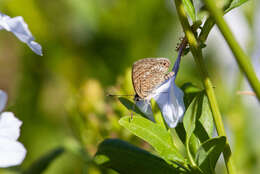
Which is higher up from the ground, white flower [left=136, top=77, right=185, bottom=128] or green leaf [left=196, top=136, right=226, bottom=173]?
white flower [left=136, top=77, right=185, bottom=128]

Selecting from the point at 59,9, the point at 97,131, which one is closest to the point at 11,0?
the point at 59,9

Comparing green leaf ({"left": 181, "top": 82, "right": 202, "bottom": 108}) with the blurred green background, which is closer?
green leaf ({"left": 181, "top": 82, "right": 202, "bottom": 108})

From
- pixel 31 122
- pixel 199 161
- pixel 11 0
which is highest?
pixel 11 0

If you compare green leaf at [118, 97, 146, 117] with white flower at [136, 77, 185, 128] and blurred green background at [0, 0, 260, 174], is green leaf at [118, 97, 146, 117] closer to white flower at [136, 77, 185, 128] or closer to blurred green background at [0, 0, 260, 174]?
white flower at [136, 77, 185, 128]

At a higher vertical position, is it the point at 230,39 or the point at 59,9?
the point at 59,9

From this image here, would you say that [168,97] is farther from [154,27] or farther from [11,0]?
[11,0]

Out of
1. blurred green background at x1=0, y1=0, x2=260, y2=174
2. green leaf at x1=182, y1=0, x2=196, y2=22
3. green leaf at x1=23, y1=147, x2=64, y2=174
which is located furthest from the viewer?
blurred green background at x1=0, y1=0, x2=260, y2=174

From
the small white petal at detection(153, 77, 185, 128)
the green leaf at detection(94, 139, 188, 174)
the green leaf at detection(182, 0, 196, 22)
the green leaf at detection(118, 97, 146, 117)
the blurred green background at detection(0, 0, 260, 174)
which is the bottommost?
the green leaf at detection(94, 139, 188, 174)

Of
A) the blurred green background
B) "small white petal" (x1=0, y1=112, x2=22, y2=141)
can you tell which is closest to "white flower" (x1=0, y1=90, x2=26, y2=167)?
"small white petal" (x1=0, y1=112, x2=22, y2=141)
